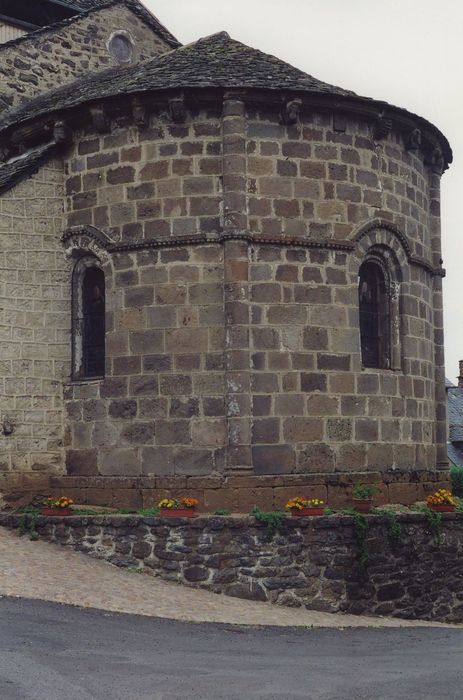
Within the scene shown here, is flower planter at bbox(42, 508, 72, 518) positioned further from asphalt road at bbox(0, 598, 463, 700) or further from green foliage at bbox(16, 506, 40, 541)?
asphalt road at bbox(0, 598, 463, 700)

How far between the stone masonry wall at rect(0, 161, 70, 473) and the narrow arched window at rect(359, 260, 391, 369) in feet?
16.2

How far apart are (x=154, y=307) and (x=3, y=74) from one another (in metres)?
8.08

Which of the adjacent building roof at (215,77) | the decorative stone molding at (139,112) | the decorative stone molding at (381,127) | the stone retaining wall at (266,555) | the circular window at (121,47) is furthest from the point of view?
the circular window at (121,47)

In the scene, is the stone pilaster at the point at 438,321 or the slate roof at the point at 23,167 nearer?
the slate roof at the point at 23,167

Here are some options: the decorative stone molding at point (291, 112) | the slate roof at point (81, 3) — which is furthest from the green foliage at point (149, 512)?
the slate roof at point (81, 3)

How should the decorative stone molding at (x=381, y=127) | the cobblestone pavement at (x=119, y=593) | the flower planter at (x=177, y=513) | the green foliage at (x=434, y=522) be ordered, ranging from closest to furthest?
the cobblestone pavement at (x=119, y=593) < the flower planter at (x=177, y=513) < the green foliage at (x=434, y=522) < the decorative stone molding at (x=381, y=127)

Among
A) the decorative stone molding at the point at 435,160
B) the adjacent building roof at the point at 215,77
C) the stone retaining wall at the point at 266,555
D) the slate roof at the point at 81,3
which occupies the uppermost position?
the slate roof at the point at 81,3

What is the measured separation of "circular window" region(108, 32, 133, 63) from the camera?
24500 mm

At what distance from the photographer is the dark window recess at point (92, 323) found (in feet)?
58.9

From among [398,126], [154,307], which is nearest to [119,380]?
[154,307]

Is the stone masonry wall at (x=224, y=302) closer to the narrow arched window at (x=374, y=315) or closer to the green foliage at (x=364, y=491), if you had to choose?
the green foliage at (x=364, y=491)

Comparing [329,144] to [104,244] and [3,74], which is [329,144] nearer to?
[104,244]

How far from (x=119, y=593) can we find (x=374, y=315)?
6826 millimetres

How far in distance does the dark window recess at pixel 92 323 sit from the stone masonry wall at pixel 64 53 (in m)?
6.01
